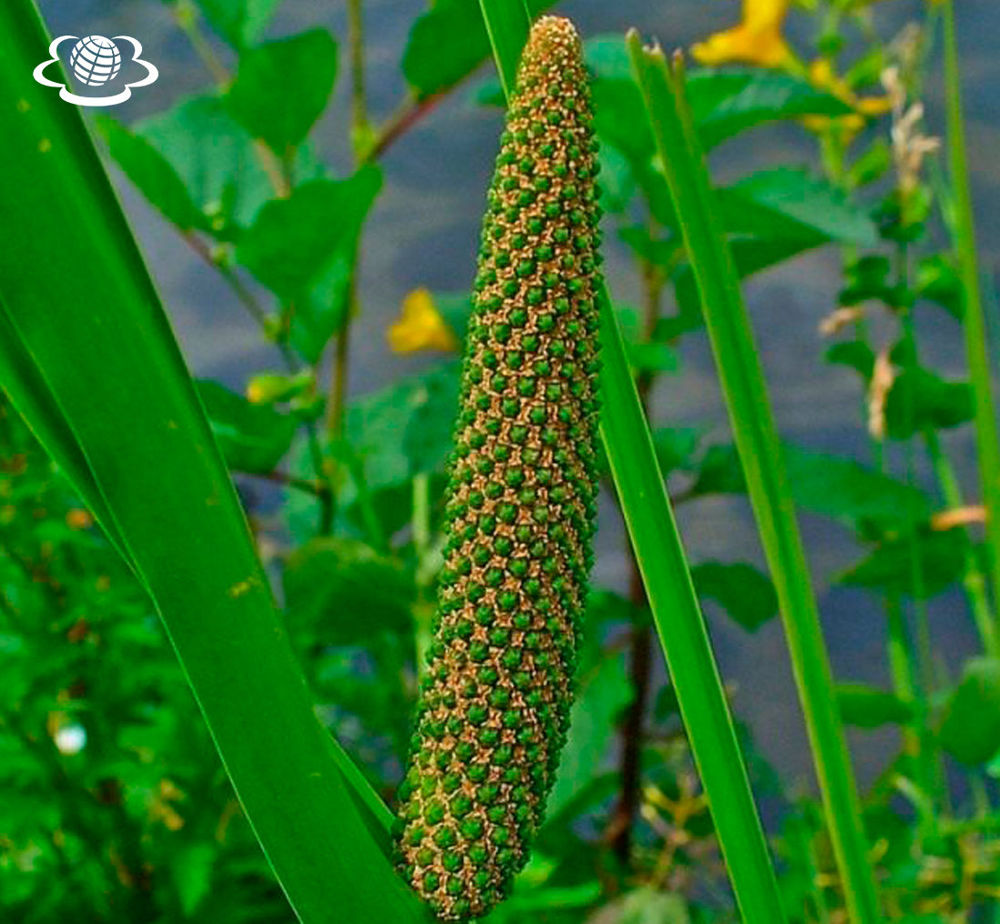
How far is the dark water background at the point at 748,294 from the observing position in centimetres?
104

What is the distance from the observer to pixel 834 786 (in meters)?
0.26

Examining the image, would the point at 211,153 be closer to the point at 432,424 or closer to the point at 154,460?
the point at 432,424

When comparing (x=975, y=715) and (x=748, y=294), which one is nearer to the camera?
(x=975, y=715)

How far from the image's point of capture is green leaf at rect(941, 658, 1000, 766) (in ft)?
1.76

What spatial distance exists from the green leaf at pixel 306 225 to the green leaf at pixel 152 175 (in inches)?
1.2

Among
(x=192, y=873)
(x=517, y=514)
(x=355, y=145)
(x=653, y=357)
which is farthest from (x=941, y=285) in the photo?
(x=517, y=514)

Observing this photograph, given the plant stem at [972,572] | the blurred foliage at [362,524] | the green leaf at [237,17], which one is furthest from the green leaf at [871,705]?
the green leaf at [237,17]

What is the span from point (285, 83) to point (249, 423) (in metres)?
0.12

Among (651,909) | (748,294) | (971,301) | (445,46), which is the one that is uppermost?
(445,46)

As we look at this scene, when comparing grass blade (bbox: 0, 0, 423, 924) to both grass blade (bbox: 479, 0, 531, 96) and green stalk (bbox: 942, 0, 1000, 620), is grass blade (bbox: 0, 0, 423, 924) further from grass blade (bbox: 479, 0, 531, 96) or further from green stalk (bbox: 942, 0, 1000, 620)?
green stalk (bbox: 942, 0, 1000, 620)

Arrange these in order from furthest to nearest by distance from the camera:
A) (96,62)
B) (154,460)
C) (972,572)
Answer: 1. (972,572)
2. (96,62)
3. (154,460)

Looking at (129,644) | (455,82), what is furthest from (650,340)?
(129,644)

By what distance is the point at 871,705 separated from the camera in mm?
607

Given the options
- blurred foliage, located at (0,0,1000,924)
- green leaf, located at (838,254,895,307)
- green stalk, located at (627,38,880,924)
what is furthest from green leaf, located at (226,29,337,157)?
green stalk, located at (627,38,880,924)
